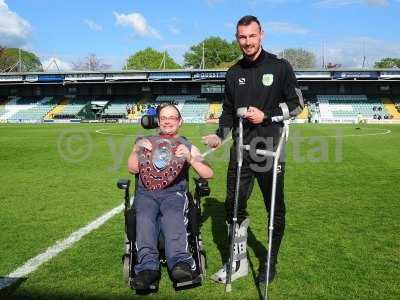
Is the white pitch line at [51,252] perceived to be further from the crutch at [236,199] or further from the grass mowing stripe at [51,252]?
the crutch at [236,199]

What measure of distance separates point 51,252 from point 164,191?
5.35 ft

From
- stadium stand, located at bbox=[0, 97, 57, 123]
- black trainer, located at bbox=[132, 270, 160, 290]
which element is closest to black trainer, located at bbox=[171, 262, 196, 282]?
black trainer, located at bbox=[132, 270, 160, 290]

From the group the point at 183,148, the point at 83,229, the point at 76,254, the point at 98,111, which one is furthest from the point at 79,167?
the point at 98,111

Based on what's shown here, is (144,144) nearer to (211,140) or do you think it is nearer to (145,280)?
(211,140)

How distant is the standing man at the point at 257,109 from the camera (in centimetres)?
445

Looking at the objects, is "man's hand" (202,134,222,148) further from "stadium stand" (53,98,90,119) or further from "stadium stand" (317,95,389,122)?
"stadium stand" (53,98,90,119)

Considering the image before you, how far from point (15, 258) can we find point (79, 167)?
26.8 feet

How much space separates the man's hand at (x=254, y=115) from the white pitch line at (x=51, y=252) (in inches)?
33.4

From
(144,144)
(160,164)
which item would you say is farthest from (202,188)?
(144,144)

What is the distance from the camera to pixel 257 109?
169 inches

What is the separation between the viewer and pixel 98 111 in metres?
60.1

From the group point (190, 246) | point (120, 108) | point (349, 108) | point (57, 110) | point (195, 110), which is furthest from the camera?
point (120, 108)

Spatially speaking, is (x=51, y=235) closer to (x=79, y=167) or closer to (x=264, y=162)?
(x=264, y=162)

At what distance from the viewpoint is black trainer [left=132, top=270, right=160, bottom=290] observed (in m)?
4.12
